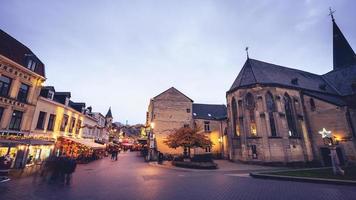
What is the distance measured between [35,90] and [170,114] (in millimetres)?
21286

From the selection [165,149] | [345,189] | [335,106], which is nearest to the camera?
[345,189]

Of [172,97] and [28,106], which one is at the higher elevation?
[172,97]

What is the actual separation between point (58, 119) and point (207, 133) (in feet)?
84.0

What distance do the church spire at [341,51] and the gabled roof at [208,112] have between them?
2456cm

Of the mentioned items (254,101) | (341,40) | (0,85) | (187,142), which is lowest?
(187,142)

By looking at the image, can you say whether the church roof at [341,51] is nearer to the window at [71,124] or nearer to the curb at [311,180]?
the curb at [311,180]

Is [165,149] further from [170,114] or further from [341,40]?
[341,40]

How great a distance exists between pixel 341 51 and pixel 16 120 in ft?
174

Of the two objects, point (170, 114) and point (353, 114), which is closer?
point (353, 114)

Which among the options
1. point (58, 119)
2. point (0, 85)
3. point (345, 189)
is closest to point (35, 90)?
point (0, 85)

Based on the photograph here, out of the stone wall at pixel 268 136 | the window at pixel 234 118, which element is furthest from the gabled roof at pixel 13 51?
the stone wall at pixel 268 136

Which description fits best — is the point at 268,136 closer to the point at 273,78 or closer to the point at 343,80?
the point at 273,78

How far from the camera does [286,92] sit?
25.6 m

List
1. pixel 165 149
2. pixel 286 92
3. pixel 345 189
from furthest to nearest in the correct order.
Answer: pixel 165 149
pixel 286 92
pixel 345 189
